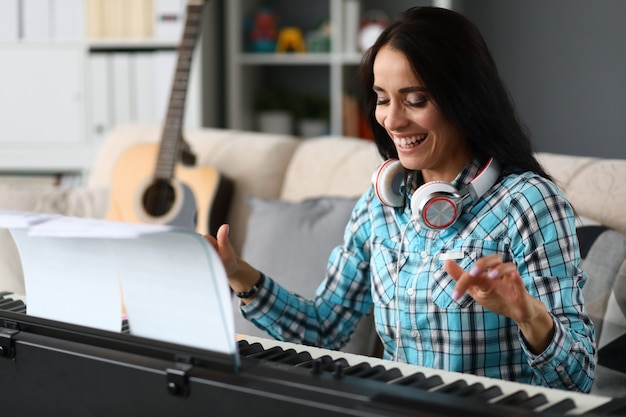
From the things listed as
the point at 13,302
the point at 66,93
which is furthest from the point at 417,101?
the point at 66,93

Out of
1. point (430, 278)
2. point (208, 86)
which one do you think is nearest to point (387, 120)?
point (430, 278)

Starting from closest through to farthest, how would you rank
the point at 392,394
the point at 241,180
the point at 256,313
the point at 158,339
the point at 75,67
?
the point at 392,394
the point at 158,339
the point at 256,313
the point at 241,180
the point at 75,67

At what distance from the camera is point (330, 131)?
3.72 m

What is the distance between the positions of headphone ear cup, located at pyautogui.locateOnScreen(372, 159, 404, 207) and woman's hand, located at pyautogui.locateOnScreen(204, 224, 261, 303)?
0.22 meters

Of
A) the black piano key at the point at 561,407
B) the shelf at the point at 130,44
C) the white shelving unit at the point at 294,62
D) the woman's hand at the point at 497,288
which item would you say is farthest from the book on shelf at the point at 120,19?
the black piano key at the point at 561,407

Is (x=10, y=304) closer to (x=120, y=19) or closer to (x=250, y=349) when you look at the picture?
(x=250, y=349)

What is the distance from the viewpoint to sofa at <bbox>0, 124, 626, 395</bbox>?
1.55m

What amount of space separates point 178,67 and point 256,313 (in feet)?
4.71

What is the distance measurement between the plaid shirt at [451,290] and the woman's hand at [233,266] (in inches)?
1.5

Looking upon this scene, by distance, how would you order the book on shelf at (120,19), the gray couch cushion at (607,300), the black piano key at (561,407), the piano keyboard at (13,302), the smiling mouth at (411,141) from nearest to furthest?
the black piano key at (561,407)
the piano keyboard at (13,302)
the smiling mouth at (411,141)
the gray couch cushion at (607,300)
the book on shelf at (120,19)

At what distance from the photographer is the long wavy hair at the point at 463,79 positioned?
4.02 ft

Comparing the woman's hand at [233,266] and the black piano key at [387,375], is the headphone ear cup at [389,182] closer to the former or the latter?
the woman's hand at [233,266]

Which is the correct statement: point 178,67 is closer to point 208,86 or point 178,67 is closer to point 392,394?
point 208,86

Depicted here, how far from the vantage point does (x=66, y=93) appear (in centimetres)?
363
